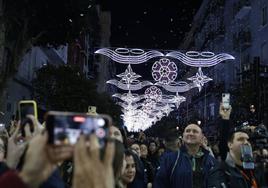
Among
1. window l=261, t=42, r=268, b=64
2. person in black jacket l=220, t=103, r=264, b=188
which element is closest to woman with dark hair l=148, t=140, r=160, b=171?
person in black jacket l=220, t=103, r=264, b=188

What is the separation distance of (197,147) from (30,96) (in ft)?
108

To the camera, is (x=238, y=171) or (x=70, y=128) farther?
(x=238, y=171)

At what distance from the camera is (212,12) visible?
66.4 meters

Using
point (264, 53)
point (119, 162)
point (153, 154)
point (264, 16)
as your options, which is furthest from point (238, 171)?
point (264, 16)

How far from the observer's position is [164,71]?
907 inches

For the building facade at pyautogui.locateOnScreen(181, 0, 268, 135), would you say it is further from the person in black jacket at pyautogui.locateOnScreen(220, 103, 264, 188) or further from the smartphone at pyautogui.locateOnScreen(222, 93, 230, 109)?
the person in black jacket at pyautogui.locateOnScreen(220, 103, 264, 188)

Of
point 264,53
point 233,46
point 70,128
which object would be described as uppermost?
point 233,46

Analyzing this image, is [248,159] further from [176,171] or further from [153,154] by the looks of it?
[153,154]

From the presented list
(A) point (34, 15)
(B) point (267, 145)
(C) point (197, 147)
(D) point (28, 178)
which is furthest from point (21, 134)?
(A) point (34, 15)

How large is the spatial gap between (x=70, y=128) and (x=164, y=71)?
838 inches

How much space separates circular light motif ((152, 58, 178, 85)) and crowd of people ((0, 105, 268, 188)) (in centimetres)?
1318

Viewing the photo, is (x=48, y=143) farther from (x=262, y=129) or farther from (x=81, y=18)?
(x=81, y=18)

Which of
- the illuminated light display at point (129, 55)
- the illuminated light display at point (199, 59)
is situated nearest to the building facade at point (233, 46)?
the illuminated light display at point (199, 59)

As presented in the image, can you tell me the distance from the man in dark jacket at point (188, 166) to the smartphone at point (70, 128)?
405cm
